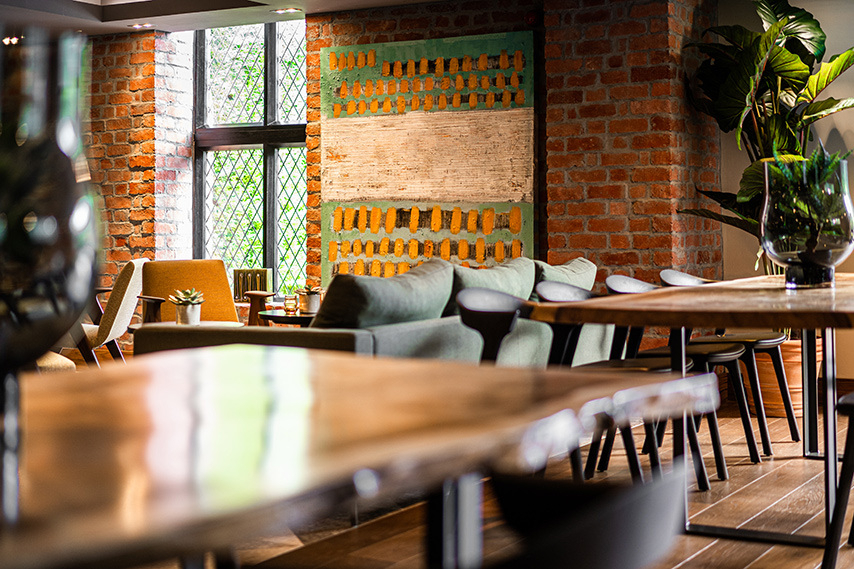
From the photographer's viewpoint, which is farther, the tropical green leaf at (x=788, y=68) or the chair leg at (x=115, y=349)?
the chair leg at (x=115, y=349)

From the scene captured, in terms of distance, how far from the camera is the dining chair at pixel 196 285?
6.03 meters

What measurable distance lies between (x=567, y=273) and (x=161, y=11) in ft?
13.5

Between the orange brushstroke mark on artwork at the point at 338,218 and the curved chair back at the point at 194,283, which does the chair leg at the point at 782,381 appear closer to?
the orange brushstroke mark on artwork at the point at 338,218

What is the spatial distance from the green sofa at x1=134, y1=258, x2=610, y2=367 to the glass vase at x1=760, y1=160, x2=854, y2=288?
1.05 m

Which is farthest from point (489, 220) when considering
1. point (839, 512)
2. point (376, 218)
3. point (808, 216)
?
point (839, 512)

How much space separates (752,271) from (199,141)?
4287 millimetres

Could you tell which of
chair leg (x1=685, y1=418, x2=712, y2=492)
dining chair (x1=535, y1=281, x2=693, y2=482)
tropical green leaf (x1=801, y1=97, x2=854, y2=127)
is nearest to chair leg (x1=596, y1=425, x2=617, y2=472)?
dining chair (x1=535, y1=281, x2=693, y2=482)

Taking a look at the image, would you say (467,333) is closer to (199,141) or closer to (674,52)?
(674,52)

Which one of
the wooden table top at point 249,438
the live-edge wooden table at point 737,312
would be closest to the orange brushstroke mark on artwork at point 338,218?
the live-edge wooden table at point 737,312

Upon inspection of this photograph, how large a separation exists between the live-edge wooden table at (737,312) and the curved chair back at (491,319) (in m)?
0.27

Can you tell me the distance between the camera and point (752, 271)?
5.75m

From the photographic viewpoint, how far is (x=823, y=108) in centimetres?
512

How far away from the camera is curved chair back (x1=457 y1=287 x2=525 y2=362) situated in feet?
8.73

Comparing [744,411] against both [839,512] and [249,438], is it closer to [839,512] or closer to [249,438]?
[839,512]
